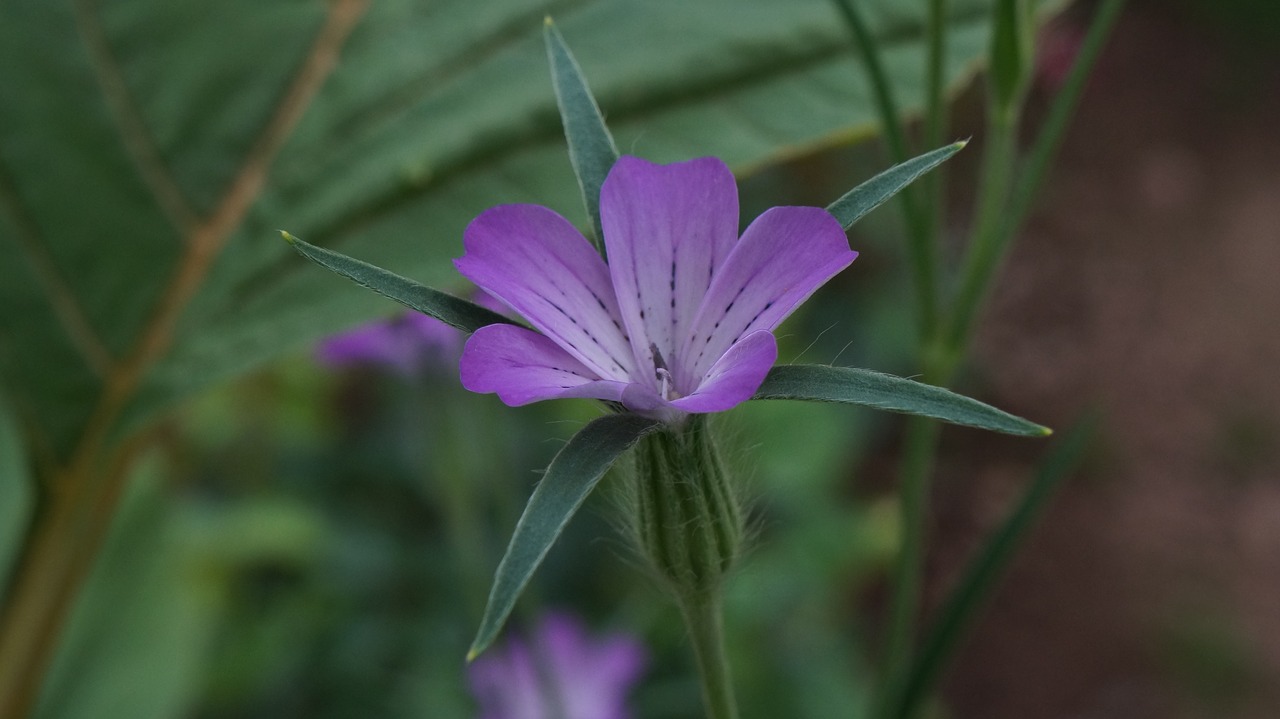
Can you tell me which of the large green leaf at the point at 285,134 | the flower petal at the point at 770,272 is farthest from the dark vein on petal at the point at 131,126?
the flower petal at the point at 770,272

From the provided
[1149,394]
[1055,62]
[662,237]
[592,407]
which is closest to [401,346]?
[592,407]

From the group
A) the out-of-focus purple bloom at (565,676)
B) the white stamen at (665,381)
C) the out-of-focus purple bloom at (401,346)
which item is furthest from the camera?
the out-of-focus purple bloom at (565,676)

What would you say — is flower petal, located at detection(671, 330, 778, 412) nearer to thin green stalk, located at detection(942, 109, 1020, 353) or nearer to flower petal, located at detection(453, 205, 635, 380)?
flower petal, located at detection(453, 205, 635, 380)

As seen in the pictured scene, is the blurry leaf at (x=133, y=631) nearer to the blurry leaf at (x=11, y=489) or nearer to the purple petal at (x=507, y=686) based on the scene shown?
the blurry leaf at (x=11, y=489)

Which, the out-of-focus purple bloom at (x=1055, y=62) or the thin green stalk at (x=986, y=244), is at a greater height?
the out-of-focus purple bloom at (x=1055, y=62)

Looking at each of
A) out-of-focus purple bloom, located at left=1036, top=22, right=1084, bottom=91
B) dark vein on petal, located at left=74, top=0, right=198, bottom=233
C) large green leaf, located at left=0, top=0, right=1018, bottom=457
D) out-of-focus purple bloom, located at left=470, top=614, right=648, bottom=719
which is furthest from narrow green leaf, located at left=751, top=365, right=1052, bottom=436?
out-of-focus purple bloom, located at left=470, top=614, right=648, bottom=719

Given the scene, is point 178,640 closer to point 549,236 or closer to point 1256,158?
point 549,236

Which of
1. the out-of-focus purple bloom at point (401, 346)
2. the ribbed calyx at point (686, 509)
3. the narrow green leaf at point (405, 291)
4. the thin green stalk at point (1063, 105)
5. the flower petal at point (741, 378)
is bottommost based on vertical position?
the ribbed calyx at point (686, 509)

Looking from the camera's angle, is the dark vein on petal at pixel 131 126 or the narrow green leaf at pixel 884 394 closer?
the narrow green leaf at pixel 884 394
